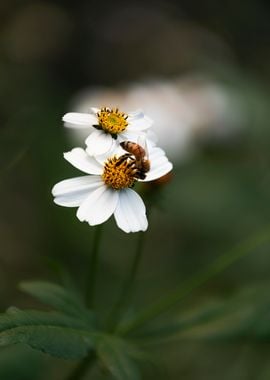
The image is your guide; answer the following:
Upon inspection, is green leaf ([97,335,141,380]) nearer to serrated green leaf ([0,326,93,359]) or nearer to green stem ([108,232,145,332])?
serrated green leaf ([0,326,93,359])

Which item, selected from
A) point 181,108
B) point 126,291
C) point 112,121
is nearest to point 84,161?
point 112,121

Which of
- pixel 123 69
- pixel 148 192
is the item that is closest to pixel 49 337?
pixel 148 192

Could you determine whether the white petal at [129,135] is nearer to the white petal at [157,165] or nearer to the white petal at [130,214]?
the white petal at [157,165]

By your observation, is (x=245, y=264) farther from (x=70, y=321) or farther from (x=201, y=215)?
(x=70, y=321)

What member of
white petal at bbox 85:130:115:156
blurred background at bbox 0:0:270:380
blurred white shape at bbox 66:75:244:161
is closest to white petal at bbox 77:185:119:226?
white petal at bbox 85:130:115:156

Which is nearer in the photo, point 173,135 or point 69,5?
point 173,135

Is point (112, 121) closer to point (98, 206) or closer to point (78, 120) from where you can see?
point (78, 120)
